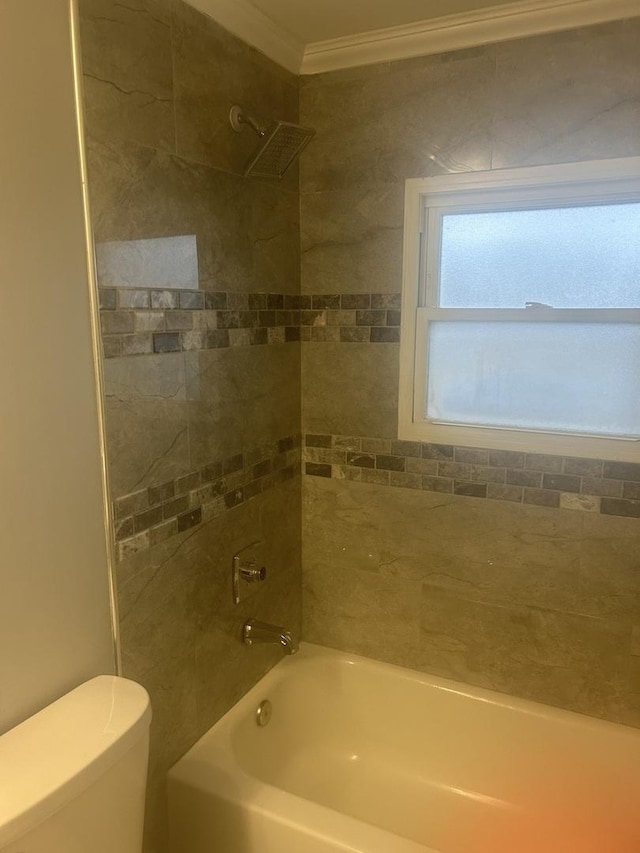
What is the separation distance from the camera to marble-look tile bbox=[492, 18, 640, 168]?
1573mm

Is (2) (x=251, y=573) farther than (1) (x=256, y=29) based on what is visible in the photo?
Yes

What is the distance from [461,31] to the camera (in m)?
1.70

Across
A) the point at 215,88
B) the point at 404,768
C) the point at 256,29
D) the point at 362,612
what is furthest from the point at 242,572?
the point at 256,29

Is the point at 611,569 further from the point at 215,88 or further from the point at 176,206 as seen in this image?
the point at 215,88

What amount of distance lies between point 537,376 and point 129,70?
4.36 feet

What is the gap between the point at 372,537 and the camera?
210 centimetres

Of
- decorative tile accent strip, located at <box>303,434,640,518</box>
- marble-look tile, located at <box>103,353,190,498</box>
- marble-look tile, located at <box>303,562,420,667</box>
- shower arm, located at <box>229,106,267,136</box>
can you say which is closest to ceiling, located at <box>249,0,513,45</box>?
shower arm, located at <box>229,106,267,136</box>

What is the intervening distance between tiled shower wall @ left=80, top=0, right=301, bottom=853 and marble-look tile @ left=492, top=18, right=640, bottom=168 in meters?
0.68

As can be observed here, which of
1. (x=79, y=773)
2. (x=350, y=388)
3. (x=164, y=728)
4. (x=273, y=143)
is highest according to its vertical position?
(x=273, y=143)

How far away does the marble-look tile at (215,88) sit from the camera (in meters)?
1.46

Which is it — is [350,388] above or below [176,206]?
below

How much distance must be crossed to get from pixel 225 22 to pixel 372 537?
157cm

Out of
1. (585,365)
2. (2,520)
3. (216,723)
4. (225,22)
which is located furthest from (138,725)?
(225,22)

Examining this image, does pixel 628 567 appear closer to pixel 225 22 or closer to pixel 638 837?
pixel 638 837
